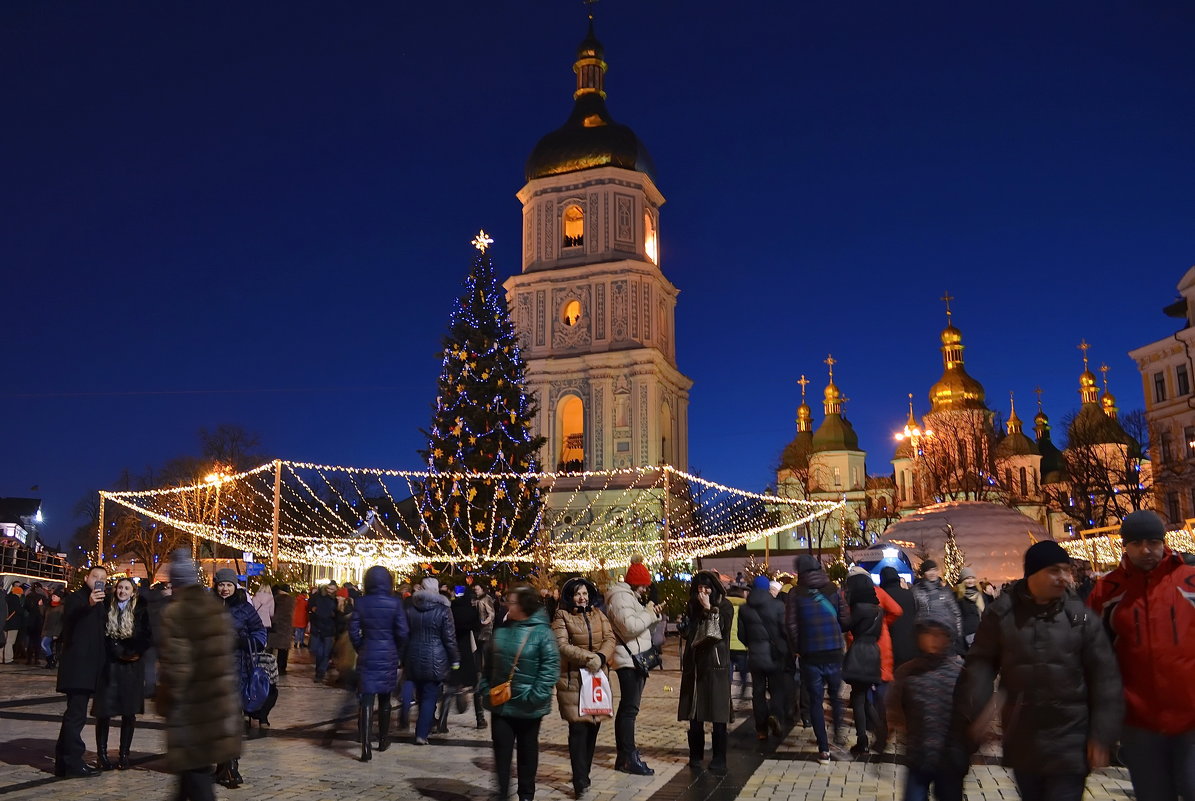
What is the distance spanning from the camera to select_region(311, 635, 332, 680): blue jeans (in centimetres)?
1861

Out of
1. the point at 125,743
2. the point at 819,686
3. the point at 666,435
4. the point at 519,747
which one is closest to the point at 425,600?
the point at 125,743

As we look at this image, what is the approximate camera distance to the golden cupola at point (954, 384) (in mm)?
77812

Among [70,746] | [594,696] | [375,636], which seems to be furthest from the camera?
[375,636]

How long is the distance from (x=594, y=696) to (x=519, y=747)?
0.81m

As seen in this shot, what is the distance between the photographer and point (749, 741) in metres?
10.9

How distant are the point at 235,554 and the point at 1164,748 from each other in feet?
204

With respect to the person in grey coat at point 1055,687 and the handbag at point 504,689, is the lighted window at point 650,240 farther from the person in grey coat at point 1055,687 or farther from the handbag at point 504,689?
the person in grey coat at point 1055,687

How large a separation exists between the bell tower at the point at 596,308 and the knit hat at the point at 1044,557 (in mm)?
49290

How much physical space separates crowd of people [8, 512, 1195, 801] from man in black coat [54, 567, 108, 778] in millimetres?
17

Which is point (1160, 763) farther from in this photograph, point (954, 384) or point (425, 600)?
point (954, 384)

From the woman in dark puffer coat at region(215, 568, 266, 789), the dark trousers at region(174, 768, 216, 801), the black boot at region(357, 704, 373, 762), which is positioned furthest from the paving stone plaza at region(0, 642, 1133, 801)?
the dark trousers at region(174, 768, 216, 801)

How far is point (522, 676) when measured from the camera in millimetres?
7102

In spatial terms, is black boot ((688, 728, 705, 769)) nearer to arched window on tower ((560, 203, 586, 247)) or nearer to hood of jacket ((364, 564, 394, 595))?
hood of jacket ((364, 564, 394, 595))

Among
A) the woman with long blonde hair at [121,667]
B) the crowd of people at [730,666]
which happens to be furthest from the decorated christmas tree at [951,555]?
the woman with long blonde hair at [121,667]
